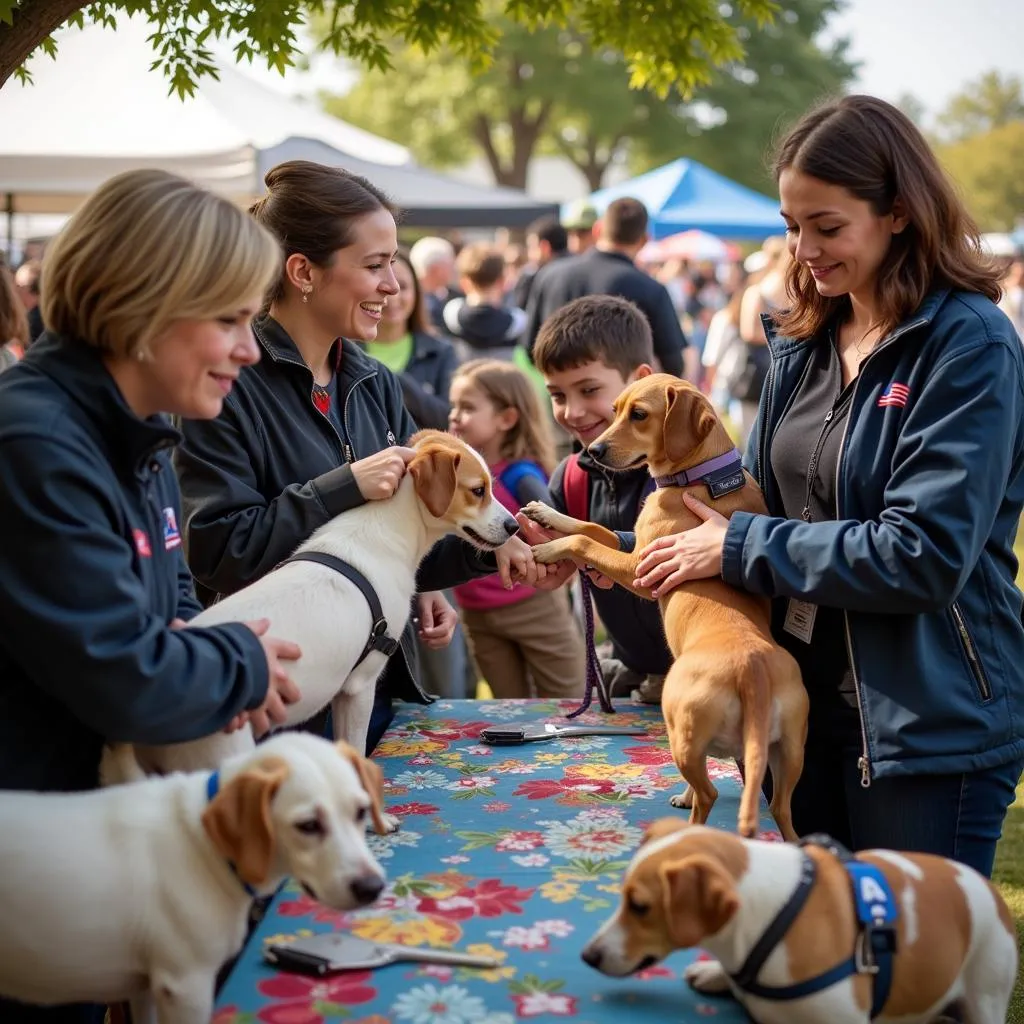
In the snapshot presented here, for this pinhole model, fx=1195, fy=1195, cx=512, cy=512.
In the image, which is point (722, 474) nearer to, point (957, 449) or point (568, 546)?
point (568, 546)

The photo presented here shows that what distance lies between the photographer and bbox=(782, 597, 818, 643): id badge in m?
→ 3.00

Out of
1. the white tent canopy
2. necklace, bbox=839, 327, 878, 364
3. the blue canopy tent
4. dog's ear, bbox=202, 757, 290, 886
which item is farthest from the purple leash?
the blue canopy tent

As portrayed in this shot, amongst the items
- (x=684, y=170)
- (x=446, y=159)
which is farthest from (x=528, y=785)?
(x=446, y=159)

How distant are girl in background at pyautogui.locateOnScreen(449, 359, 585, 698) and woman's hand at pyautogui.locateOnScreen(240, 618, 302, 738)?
3.02 m

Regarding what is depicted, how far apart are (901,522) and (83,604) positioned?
1698mm

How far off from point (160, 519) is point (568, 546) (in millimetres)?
1486

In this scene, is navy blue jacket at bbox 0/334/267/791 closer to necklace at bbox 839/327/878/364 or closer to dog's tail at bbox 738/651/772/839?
dog's tail at bbox 738/651/772/839

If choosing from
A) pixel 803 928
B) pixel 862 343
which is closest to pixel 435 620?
pixel 862 343

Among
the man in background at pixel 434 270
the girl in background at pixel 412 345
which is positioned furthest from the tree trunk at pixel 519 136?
the girl in background at pixel 412 345

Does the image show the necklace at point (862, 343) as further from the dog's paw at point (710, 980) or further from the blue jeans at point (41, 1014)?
the blue jeans at point (41, 1014)

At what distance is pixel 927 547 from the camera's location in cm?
257

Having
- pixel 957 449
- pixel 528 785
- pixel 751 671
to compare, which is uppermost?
pixel 957 449

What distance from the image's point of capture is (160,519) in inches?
97.3

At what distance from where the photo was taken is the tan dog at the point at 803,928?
193 centimetres
